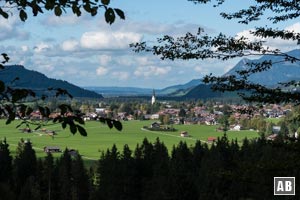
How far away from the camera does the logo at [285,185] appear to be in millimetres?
11930

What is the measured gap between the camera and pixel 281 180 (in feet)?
39.0

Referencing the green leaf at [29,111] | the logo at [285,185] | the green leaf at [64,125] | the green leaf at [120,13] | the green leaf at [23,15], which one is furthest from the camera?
the logo at [285,185]

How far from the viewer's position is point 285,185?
39.5 feet

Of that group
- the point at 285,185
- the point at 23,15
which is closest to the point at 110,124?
the point at 23,15

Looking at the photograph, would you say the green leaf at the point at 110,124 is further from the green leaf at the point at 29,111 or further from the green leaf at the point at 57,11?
the green leaf at the point at 57,11

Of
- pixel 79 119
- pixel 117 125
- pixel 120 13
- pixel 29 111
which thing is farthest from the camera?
pixel 29 111

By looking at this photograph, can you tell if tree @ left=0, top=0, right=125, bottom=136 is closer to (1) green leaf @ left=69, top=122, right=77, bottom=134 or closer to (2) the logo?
(1) green leaf @ left=69, top=122, right=77, bottom=134

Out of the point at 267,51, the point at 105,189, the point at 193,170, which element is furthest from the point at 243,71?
the point at 193,170

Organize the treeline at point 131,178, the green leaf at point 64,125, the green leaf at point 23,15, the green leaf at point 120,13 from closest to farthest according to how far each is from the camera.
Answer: the green leaf at point 120,13
the green leaf at point 64,125
the green leaf at point 23,15
the treeline at point 131,178

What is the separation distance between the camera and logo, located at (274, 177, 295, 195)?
11.9 m

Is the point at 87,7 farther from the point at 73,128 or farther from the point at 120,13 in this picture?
the point at 73,128

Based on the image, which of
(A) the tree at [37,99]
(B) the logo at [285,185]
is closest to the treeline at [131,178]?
(B) the logo at [285,185]

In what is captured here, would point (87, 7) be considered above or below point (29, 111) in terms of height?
above

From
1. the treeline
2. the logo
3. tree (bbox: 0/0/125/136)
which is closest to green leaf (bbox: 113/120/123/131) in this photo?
tree (bbox: 0/0/125/136)
